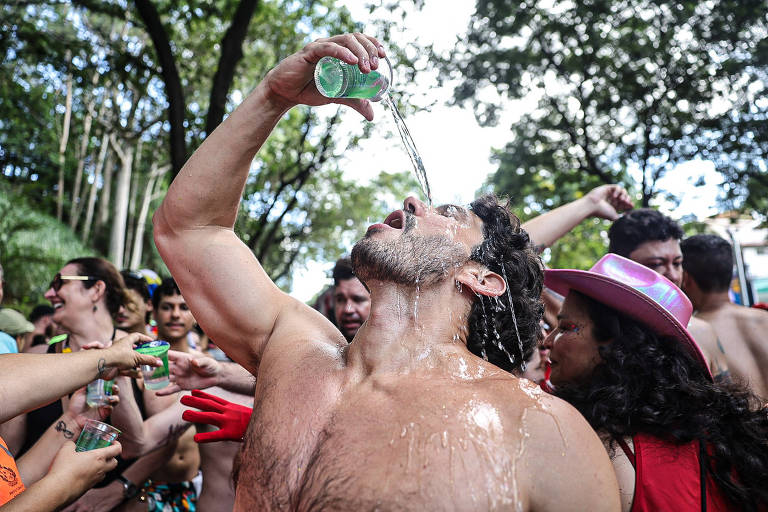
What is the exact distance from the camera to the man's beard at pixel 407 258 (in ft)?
7.47

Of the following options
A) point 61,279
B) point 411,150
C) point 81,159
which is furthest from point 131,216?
point 411,150

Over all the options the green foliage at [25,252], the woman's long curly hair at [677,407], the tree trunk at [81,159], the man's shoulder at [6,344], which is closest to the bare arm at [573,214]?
the woman's long curly hair at [677,407]

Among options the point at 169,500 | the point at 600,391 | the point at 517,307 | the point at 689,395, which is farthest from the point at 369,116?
the point at 169,500

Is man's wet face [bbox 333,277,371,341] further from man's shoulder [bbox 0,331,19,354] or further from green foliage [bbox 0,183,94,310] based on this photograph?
green foliage [bbox 0,183,94,310]

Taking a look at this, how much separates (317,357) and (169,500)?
258 centimetres

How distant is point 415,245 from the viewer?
2.32 metres

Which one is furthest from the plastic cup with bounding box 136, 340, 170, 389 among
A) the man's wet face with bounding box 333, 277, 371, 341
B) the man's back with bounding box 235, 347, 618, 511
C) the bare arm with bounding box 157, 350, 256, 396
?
the man's wet face with bounding box 333, 277, 371, 341

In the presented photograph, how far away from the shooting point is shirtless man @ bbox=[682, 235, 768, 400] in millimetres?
3908

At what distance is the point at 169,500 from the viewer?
4.05 m

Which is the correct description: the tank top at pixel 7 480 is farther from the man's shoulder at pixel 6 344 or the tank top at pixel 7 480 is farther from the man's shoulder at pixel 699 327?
the man's shoulder at pixel 699 327

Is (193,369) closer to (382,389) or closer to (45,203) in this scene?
(382,389)

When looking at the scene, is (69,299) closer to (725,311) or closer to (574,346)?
(574,346)

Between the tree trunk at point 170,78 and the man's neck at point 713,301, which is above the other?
the tree trunk at point 170,78

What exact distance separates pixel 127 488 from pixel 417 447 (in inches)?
96.6
